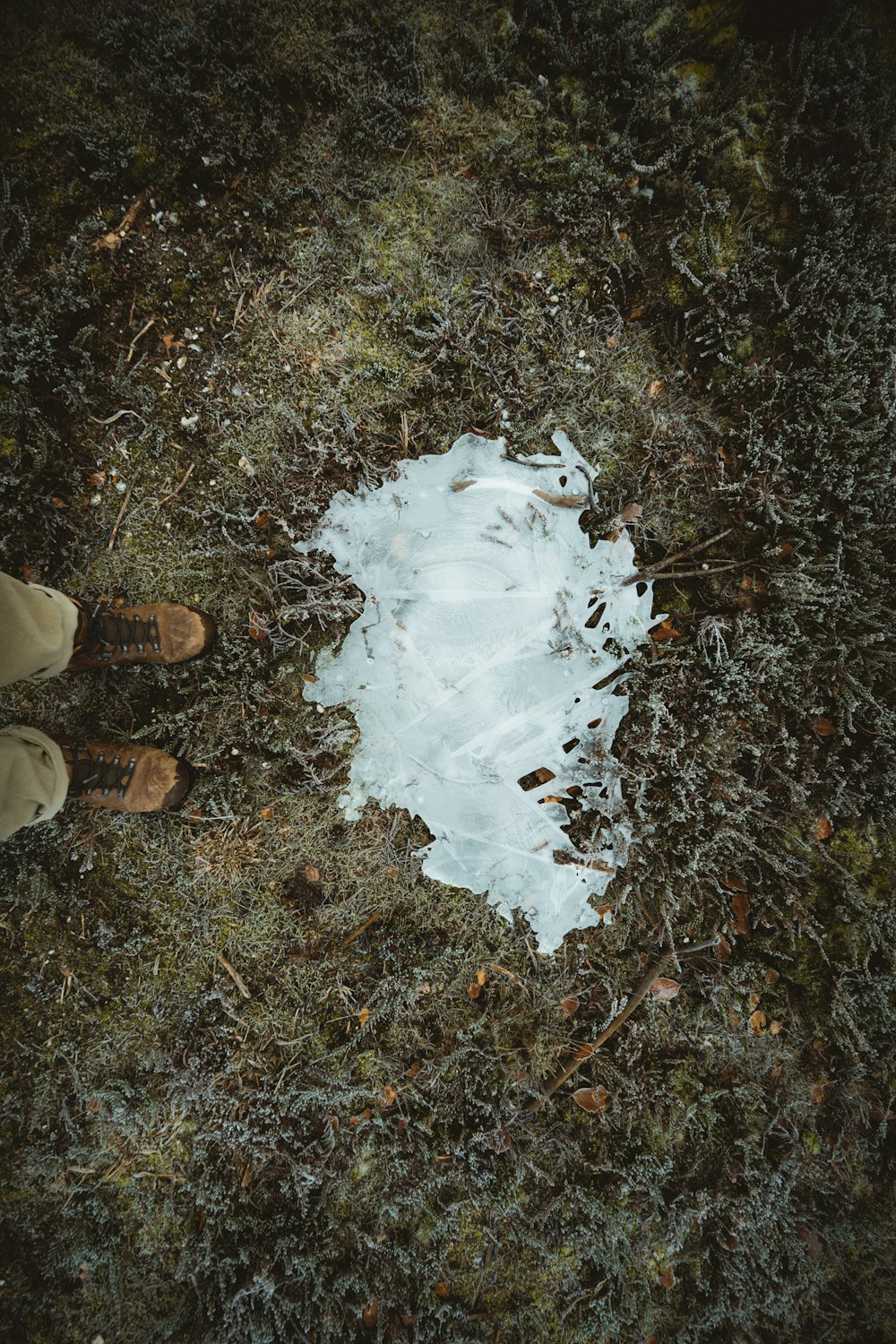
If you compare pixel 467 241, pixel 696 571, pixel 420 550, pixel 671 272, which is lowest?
pixel 696 571

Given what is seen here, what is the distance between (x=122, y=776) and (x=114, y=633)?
1.92 feet

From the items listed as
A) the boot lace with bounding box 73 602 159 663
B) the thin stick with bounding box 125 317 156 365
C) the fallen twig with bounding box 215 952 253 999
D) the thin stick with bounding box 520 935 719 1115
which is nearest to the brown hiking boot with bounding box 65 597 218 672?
the boot lace with bounding box 73 602 159 663

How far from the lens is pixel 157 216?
2631 millimetres

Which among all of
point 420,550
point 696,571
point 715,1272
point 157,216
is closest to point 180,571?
point 420,550

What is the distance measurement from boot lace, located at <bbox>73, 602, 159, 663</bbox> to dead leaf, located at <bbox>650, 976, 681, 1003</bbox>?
8.36 feet

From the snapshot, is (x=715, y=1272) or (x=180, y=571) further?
(x=180, y=571)

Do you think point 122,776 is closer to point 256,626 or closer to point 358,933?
point 256,626

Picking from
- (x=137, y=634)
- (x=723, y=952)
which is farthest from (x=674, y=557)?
(x=137, y=634)

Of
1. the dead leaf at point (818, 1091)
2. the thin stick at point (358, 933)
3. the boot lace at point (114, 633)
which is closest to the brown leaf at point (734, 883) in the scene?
the dead leaf at point (818, 1091)

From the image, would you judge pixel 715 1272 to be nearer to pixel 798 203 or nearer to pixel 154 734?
pixel 154 734

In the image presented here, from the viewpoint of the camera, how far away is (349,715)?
271cm

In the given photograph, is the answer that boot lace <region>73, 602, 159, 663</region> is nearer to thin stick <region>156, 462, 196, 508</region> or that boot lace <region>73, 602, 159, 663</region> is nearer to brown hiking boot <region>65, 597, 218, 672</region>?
brown hiking boot <region>65, 597, 218, 672</region>

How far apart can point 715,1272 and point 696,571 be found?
113 inches

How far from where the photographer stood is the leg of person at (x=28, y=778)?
224 cm
